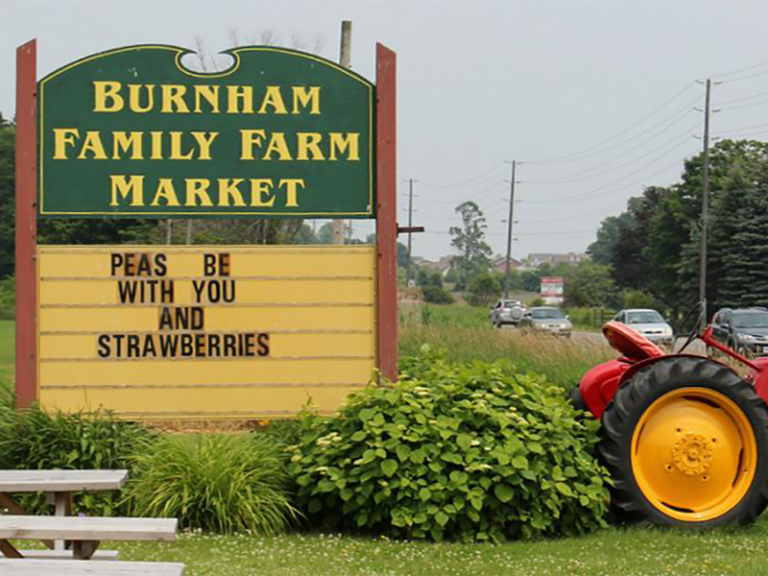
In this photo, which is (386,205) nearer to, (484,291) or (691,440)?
(691,440)

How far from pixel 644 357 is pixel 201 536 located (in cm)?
370

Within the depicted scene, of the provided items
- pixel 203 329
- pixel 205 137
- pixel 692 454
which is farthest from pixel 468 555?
pixel 205 137

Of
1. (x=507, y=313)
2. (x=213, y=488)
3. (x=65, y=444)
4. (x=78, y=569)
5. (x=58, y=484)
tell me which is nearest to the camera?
(x=78, y=569)

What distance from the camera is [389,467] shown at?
7766 millimetres

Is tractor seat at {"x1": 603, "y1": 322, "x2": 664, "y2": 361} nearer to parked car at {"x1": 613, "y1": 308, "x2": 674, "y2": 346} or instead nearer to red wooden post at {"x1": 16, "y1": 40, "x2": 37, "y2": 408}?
red wooden post at {"x1": 16, "y1": 40, "x2": 37, "y2": 408}

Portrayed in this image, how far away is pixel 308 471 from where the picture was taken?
814cm

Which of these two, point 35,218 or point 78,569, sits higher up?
point 35,218

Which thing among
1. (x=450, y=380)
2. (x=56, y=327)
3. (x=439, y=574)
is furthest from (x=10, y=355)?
(x=439, y=574)

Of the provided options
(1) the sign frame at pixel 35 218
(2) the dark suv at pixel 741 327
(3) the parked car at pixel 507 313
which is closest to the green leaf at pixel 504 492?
(1) the sign frame at pixel 35 218

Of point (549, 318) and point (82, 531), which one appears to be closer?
point (82, 531)

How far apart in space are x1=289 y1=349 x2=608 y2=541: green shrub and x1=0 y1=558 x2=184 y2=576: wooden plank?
10.6 ft

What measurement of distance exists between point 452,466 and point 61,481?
9.24 feet

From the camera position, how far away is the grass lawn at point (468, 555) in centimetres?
686

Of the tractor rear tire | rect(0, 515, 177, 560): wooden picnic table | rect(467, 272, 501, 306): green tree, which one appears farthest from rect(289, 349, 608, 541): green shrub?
rect(467, 272, 501, 306): green tree
